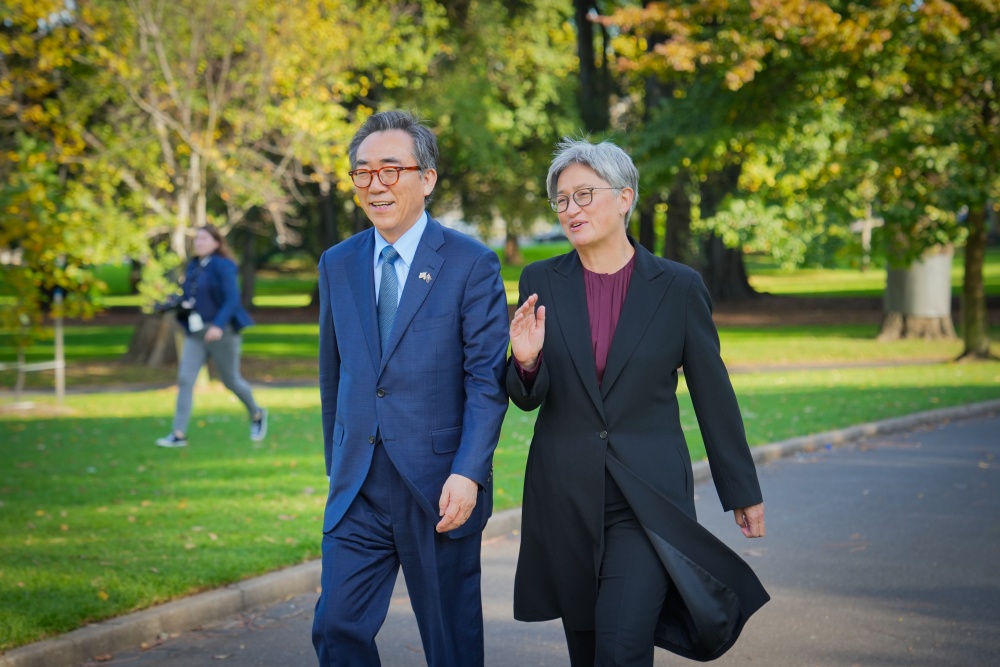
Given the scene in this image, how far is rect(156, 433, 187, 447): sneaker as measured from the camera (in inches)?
432

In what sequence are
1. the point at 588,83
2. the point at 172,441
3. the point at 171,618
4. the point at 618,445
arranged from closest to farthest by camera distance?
the point at 618,445 < the point at 171,618 < the point at 172,441 < the point at 588,83

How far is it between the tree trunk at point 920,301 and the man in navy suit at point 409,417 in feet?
65.5

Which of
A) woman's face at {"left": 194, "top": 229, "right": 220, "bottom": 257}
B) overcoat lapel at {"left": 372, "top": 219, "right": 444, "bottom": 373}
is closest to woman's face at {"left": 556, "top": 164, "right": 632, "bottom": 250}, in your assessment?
overcoat lapel at {"left": 372, "top": 219, "right": 444, "bottom": 373}

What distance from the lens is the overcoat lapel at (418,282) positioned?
3693 millimetres

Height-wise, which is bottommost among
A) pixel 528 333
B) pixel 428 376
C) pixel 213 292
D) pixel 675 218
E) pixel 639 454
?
pixel 639 454

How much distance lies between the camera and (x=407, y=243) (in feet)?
12.7

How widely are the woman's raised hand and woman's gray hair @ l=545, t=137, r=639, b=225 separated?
472 millimetres

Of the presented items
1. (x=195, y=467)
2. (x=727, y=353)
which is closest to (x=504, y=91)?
(x=727, y=353)

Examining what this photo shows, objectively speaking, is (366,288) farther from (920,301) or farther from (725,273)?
(725,273)

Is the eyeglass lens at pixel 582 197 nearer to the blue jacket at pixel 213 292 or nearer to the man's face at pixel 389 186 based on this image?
the man's face at pixel 389 186

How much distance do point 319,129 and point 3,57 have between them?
465 cm

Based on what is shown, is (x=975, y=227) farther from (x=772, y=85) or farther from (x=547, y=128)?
(x=547, y=128)

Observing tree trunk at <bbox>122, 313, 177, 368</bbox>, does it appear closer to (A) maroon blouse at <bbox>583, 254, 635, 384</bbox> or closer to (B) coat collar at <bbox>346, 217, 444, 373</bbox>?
(B) coat collar at <bbox>346, 217, 444, 373</bbox>

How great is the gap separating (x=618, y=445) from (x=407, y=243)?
95cm
